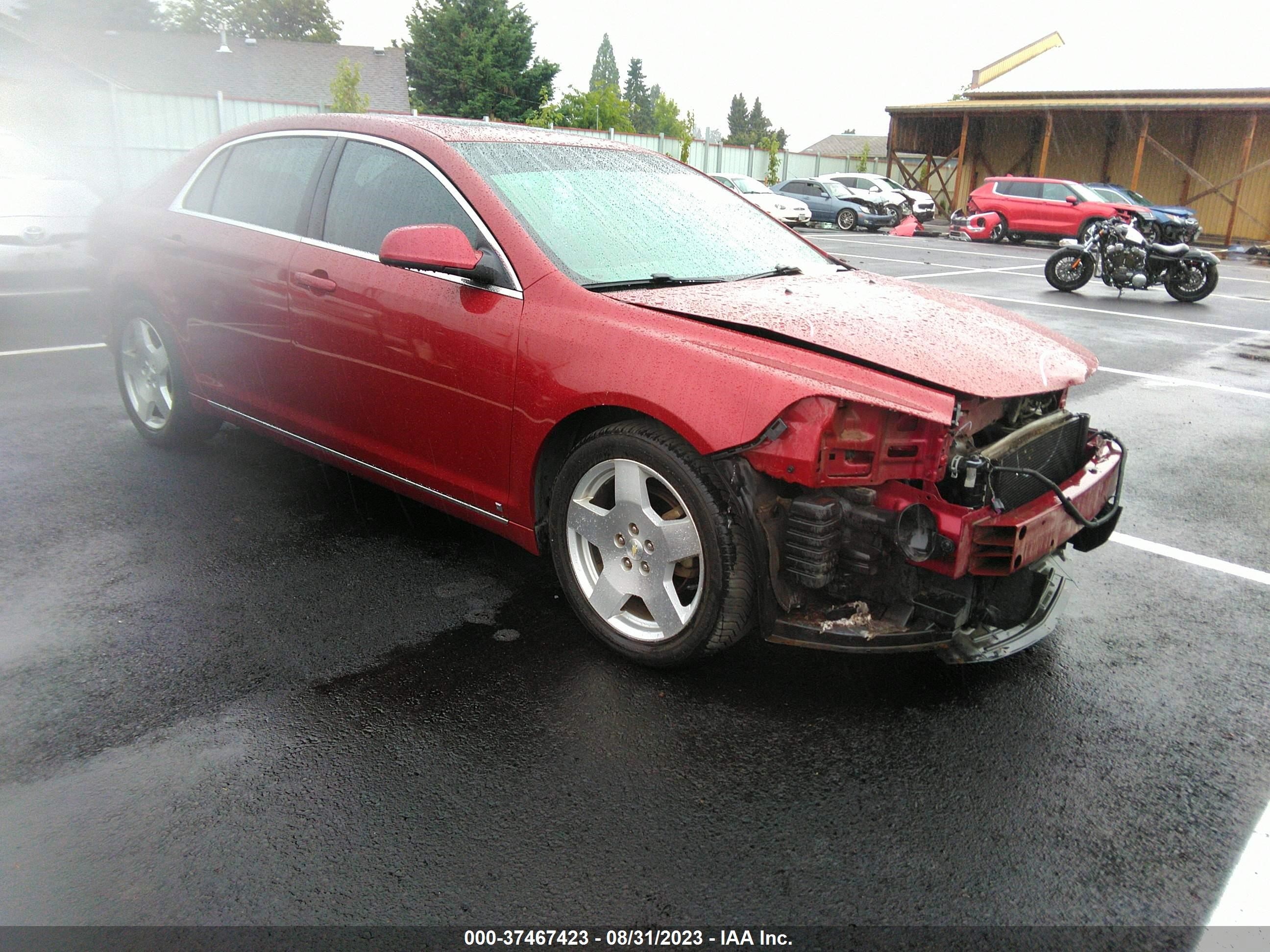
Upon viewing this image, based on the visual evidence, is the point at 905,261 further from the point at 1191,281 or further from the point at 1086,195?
the point at 1086,195

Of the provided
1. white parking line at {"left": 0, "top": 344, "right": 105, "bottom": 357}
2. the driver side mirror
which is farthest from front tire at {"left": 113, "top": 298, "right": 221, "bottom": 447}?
white parking line at {"left": 0, "top": 344, "right": 105, "bottom": 357}

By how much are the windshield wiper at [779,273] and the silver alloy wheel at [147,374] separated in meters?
3.12

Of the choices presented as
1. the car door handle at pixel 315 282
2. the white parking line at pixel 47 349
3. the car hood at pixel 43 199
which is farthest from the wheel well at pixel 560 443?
the car hood at pixel 43 199

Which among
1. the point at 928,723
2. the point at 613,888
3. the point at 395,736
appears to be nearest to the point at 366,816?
the point at 395,736

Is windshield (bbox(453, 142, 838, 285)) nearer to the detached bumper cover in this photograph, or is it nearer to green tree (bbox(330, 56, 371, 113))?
the detached bumper cover

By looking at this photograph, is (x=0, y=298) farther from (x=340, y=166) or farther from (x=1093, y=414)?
(x=1093, y=414)

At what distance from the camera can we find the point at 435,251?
10.5 ft

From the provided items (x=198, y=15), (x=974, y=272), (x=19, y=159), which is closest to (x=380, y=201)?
(x=19, y=159)

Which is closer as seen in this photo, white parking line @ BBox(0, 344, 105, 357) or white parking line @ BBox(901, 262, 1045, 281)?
white parking line @ BBox(0, 344, 105, 357)

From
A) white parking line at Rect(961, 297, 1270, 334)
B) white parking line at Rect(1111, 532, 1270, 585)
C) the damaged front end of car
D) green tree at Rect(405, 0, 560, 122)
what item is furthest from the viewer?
green tree at Rect(405, 0, 560, 122)

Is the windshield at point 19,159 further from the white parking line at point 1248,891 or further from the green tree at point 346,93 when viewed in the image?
the green tree at point 346,93

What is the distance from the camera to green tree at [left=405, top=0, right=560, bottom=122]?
5144cm

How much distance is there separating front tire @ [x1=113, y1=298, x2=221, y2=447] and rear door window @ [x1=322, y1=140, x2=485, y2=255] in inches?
59.6

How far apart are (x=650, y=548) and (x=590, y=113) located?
152 feet
